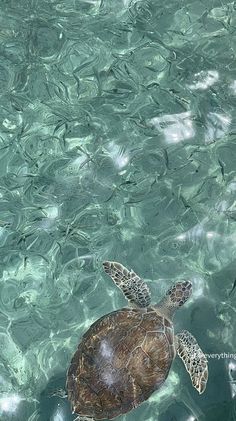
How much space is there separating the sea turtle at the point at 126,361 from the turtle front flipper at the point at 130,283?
16mm

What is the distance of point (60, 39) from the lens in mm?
8523

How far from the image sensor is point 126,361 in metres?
5.50

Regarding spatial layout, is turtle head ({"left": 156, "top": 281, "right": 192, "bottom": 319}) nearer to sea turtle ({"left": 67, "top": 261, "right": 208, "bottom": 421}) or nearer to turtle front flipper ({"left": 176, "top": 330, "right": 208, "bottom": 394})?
sea turtle ({"left": 67, "top": 261, "right": 208, "bottom": 421})

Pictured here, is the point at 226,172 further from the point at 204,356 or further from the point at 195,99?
the point at 204,356

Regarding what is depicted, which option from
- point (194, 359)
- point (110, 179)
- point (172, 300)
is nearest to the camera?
point (194, 359)

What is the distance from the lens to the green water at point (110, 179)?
251 inches

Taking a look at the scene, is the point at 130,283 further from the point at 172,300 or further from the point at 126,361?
the point at 126,361

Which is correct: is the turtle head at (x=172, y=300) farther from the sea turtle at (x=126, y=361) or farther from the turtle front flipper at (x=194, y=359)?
the turtle front flipper at (x=194, y=359)

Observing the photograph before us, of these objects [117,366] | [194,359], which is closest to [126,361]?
[117,366]

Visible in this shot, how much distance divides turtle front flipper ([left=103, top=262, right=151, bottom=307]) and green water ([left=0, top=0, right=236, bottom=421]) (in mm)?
289

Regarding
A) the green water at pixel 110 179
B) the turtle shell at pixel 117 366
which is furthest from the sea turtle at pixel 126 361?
the green water at pixel 110 179

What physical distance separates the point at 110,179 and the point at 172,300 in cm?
183

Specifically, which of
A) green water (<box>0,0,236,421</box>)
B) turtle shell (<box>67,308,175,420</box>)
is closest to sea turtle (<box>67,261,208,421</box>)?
turtle shell (<box>67,308,175,420</box>)

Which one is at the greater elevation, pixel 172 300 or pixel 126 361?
pixel 126 361
